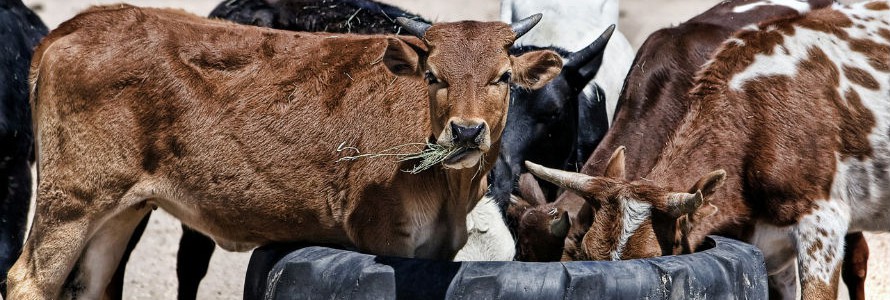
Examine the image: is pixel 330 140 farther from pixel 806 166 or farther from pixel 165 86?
pixel 806 166

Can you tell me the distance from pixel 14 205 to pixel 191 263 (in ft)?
3.56

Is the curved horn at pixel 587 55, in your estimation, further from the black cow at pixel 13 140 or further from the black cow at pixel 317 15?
the black cow at pixel 13 140

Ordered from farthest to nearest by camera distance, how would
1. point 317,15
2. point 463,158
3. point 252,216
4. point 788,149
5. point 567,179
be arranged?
point 317,15 < point 788,149 < point 252,216 < point 567,179 < point 463,158

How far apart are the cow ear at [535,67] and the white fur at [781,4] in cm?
235

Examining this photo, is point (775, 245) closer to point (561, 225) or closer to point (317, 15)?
point (561, 225)

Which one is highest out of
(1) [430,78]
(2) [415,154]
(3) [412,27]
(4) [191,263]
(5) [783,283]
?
(3) [412,27]

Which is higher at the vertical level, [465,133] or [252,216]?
[465,133]

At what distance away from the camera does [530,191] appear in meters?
6.28

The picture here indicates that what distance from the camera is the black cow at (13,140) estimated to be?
21.9 feet

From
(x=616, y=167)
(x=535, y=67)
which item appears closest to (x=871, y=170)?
(x=616, y=167)

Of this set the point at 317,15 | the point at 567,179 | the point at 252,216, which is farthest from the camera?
the point at 317,15

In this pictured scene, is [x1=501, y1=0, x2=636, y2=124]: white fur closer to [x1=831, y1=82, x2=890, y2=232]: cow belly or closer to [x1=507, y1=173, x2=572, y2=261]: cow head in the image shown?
[x1=507, y1=173, x2=572, y2=261]: cow head

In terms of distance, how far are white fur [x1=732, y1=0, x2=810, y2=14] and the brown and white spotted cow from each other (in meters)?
1.11

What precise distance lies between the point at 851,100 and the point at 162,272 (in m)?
4.57
